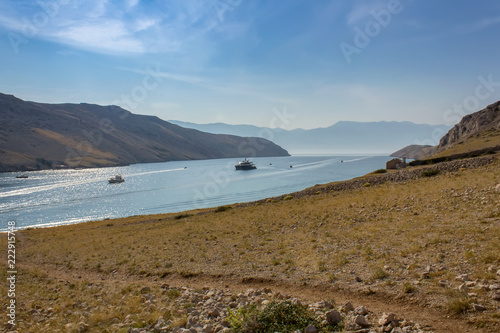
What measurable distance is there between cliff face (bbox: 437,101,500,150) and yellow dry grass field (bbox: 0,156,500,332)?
9688 cm

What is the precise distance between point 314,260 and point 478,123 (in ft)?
445

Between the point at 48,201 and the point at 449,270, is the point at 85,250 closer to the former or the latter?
the point at 449,270

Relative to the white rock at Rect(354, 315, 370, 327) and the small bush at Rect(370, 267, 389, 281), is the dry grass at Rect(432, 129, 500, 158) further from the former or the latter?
the white rock at Rect(354, 315, 370, 327)

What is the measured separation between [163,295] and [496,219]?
15.3 meters

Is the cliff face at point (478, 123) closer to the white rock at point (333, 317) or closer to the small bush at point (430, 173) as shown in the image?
the small bush at point (430, 173)

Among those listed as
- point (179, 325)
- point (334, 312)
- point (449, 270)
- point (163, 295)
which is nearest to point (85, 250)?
point (163, 295)

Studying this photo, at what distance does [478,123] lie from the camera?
116250 mm

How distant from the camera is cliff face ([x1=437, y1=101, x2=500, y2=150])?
335 ft

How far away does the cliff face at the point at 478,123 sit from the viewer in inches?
4022

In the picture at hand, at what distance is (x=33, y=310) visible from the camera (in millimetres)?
11992

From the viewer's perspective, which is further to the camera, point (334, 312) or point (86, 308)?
point (86, 308)

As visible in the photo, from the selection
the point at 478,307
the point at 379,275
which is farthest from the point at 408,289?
the point at 478,307

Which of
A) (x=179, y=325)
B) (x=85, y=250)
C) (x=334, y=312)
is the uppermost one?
(x=334, y=312)

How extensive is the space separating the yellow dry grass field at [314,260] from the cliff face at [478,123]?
96.9m
